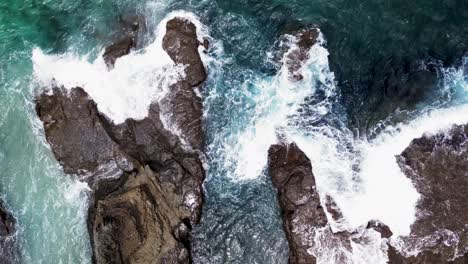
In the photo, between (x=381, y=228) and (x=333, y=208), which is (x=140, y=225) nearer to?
(x=333, y=208)

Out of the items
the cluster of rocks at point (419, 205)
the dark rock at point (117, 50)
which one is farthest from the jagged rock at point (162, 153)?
the cluster of rocks at point (419, 205)

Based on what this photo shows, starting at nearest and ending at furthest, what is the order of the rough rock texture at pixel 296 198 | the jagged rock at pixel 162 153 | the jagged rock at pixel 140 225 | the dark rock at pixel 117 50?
the rough rock texture at pixel 296 198 < the jagged rock at pixel 140 225 < the jagged rock at pixel 162 153 < the dark rock at pixel 117 50

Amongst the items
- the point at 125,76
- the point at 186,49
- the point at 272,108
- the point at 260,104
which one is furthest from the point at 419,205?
the point at 125,76

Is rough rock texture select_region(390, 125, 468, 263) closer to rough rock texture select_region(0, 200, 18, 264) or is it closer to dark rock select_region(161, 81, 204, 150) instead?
dark rock select_region(161, 81, 204, 150)

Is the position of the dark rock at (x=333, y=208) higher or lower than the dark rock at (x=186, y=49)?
lower

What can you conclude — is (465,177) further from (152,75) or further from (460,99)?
(152,75)

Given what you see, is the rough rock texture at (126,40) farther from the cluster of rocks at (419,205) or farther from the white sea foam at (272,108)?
the cluster of rocks at (419,205)
